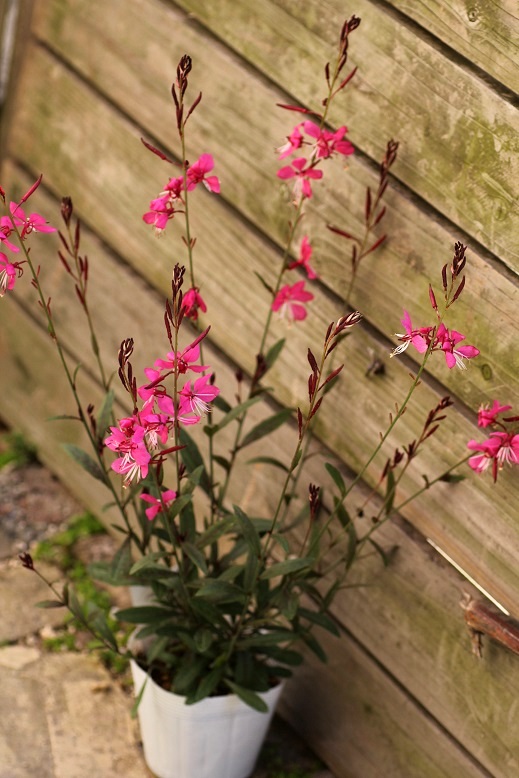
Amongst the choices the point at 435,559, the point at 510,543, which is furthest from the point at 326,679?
the point at 510,543

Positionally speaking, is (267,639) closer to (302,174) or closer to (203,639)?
(203,639)

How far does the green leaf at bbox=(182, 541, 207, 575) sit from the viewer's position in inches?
74.7

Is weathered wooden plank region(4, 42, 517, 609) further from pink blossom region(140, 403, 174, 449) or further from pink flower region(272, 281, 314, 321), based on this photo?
pink blossom region(140, 403, 174, 449)

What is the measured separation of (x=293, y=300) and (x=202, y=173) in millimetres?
341

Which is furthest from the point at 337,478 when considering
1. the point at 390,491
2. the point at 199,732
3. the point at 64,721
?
the point at 64,721

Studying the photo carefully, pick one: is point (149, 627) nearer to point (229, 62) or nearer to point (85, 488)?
point (85, 488)

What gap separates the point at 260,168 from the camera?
224 centimetres

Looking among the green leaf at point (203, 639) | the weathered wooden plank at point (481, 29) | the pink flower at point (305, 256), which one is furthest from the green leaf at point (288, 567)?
the weathered wooden plank at point (481, 29)

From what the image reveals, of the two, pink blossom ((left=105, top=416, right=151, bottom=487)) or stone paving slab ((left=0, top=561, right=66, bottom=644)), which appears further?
stone paving slab ((left=0, top=561, right=66, bottom=644))

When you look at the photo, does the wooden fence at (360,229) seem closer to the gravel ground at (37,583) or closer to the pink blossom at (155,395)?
the gravel ground at (37,583)

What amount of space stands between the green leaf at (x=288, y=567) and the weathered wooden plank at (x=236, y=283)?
266 millimetres

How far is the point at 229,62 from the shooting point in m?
2.26

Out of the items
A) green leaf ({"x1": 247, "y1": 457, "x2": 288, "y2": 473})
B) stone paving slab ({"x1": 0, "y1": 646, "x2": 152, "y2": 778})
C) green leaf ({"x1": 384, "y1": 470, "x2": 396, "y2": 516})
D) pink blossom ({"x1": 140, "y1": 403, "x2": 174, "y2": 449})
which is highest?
green leaf ({"x1": 384, "y1": 470, "x2": 396, "y2": 516})

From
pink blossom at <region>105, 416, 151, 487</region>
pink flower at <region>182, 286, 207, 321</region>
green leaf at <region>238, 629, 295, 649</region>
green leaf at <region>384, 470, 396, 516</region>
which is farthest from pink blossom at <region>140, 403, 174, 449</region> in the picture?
green leaf at <region>238, 629, 295, 649</region>
